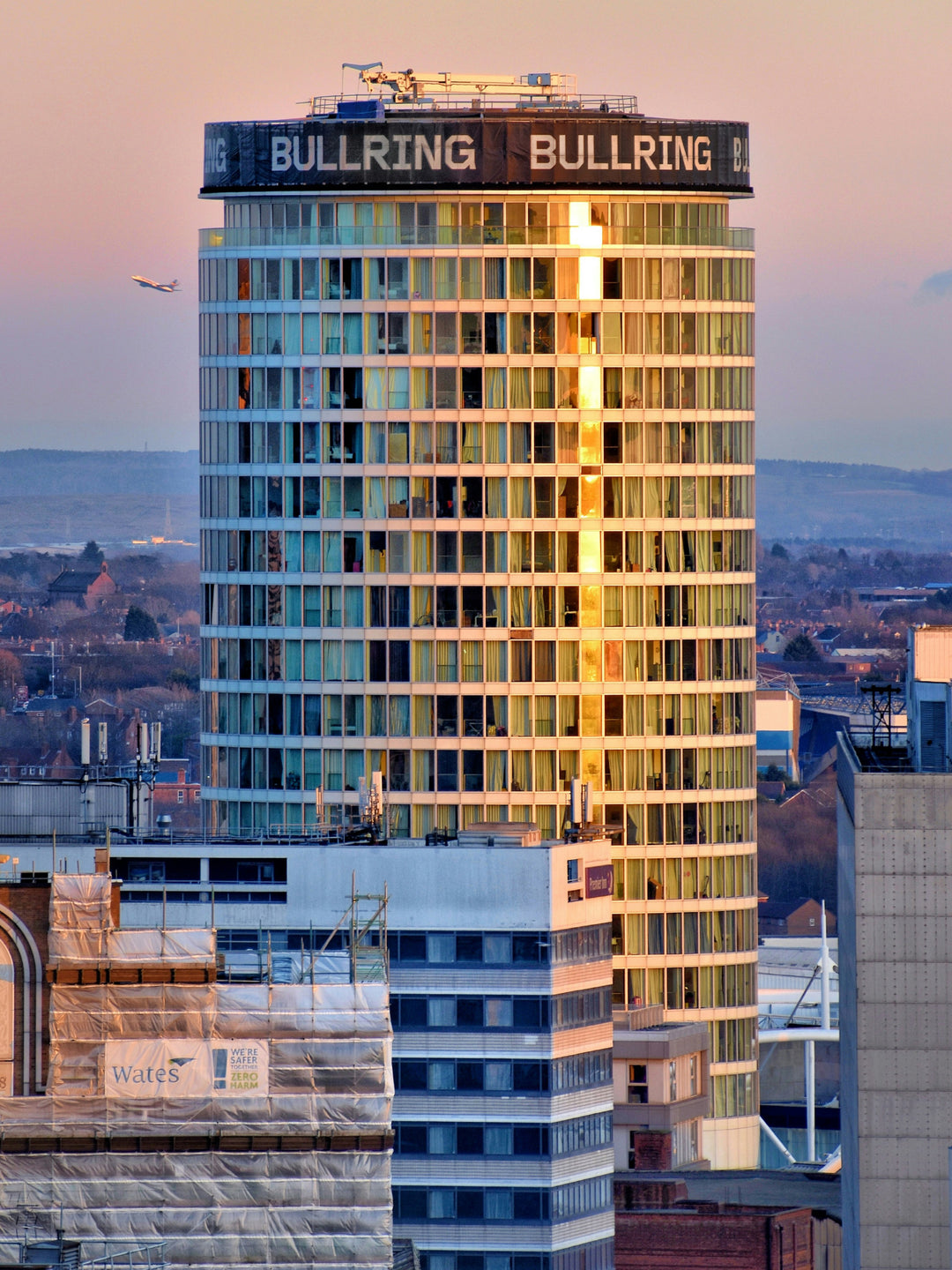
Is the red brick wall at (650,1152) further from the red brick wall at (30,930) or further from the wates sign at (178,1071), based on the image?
the red brick wall at (30,930)

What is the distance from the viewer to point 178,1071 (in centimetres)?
11900

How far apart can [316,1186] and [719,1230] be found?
58200mm

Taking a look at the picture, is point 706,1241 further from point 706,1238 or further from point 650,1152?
point 650,1152

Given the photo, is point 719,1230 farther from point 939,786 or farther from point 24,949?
point 24,949

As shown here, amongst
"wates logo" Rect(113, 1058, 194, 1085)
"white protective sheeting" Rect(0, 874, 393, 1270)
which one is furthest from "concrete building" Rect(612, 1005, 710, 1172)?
"wates logo" Rect(113, 1058, 194, 1085)

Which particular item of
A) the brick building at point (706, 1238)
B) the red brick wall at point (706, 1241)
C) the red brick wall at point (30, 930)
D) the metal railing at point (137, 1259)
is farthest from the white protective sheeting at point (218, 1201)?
the red brick wall at point (706, 1241)

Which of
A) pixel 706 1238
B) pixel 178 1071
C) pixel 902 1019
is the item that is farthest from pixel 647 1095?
A: pixel 178 1071

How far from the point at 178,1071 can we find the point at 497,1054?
3822 centimetres

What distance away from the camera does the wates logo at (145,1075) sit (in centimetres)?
11881

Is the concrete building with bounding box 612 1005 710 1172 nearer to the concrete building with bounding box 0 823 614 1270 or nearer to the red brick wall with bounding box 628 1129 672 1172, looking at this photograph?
the red brick wall with bounding box 628 1129 672 1172

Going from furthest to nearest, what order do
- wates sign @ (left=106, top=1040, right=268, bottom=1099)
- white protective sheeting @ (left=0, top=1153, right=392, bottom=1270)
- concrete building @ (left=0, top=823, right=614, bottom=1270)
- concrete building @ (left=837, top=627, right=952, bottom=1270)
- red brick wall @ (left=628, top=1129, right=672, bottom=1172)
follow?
red brick wall @ (left=628, top=1129, right=672, bottom=1172)
concrete building @ (left=0, top=823, right=614, bottom=1270)
concrete building @ (left=837, top=627, right=952, bottom=1270)
wates sign @ (left=106, top=1040, right=268, bottom=1099)
white protective sheeting @ (left=0, top=1153, right=392, bottom=1270)

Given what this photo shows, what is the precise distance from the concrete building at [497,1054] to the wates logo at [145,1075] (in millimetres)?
33327

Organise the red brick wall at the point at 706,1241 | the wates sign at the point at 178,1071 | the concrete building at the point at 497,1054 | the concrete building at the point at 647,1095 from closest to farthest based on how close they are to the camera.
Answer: the wates sign at the point at 178,1071, the concrete building at the point at 497,1054, the red brick wall at the point at 706,1241, the concrete building at the point at 647,1095

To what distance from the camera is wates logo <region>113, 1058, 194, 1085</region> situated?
11881cm
